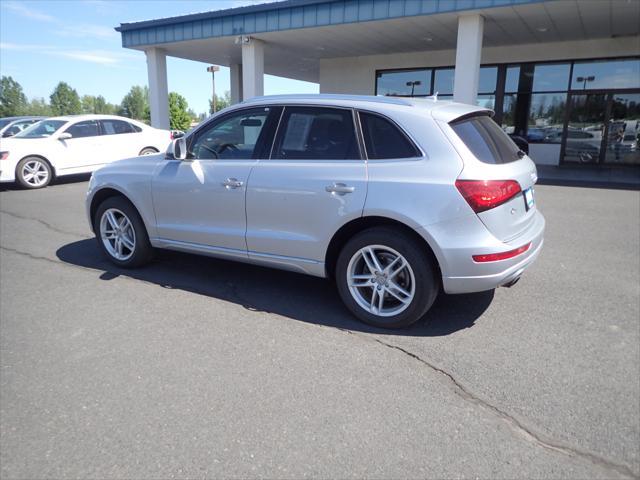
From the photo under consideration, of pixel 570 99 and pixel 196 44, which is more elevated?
pixel 196 44

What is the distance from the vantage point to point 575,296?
14.9ft

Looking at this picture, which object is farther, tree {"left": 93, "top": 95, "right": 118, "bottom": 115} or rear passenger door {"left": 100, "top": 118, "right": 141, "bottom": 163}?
tree {"left": 93, "top": 95, "right": 118, "bottom": 115}

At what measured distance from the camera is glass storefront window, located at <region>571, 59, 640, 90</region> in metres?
14.9

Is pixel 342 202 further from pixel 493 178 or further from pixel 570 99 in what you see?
pixel 570 99

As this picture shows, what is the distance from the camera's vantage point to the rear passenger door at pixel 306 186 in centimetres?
385

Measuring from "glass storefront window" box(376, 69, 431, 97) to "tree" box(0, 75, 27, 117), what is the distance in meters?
133

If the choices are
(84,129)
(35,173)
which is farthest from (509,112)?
(35,173)

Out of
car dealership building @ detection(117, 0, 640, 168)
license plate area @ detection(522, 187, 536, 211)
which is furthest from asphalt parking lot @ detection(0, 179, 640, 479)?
car dealership building @ detection(117, 0, 640, 168)

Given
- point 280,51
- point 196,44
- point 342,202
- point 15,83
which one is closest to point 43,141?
point 196,44

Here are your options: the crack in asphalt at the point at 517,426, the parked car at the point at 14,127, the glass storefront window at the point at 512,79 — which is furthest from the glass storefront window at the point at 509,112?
the parked car at the point at 14,127

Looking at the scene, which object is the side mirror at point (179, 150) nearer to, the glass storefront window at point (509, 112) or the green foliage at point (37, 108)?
the glass storefront window at point (509, 112)

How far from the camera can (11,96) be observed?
426 feet

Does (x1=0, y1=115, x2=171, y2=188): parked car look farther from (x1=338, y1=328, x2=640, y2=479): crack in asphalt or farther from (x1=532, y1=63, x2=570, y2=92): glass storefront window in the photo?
(x1=532, y1=63, x2=570, y2=92): glass storefront window

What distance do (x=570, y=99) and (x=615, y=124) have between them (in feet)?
5.31
